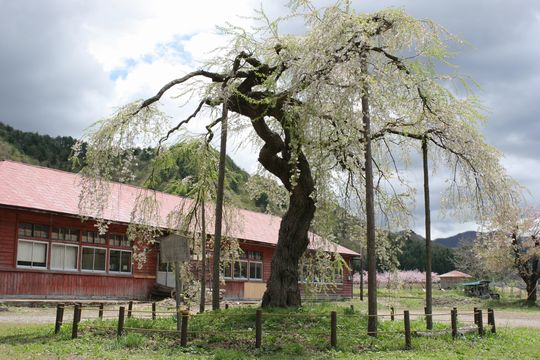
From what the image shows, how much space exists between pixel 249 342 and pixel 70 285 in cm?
1515

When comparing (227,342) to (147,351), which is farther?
(227,342)

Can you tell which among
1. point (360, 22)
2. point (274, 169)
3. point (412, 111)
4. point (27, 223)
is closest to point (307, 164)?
point (274, 169)

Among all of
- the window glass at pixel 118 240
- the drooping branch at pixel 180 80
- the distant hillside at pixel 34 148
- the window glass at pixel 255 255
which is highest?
the distant hillside at pixel 34 148

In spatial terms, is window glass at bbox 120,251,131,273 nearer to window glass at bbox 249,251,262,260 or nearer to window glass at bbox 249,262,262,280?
window glass at bbox 249,251,262,260

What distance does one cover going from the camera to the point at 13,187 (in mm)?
23703

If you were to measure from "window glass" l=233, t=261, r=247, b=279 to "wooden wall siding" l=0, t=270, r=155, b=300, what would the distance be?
22.3 ft

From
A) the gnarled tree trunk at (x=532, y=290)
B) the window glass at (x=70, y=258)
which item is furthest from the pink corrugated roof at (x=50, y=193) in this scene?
the gnarled tree trunk at (x=532, y=290)

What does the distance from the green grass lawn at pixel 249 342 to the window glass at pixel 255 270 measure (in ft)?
67.0

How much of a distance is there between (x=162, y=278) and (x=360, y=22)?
20859 mm

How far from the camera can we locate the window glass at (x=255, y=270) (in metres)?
35.2

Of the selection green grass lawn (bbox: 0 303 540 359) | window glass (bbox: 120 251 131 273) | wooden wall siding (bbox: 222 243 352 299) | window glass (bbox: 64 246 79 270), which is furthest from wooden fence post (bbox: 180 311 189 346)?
wooden wall siding (bbox: 222 243 352 299)

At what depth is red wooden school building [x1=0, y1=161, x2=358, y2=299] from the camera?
2241cm

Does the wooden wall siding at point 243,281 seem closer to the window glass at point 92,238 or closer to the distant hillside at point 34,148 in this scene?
the window glass at point 92,238

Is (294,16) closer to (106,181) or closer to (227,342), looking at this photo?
(106,181)
